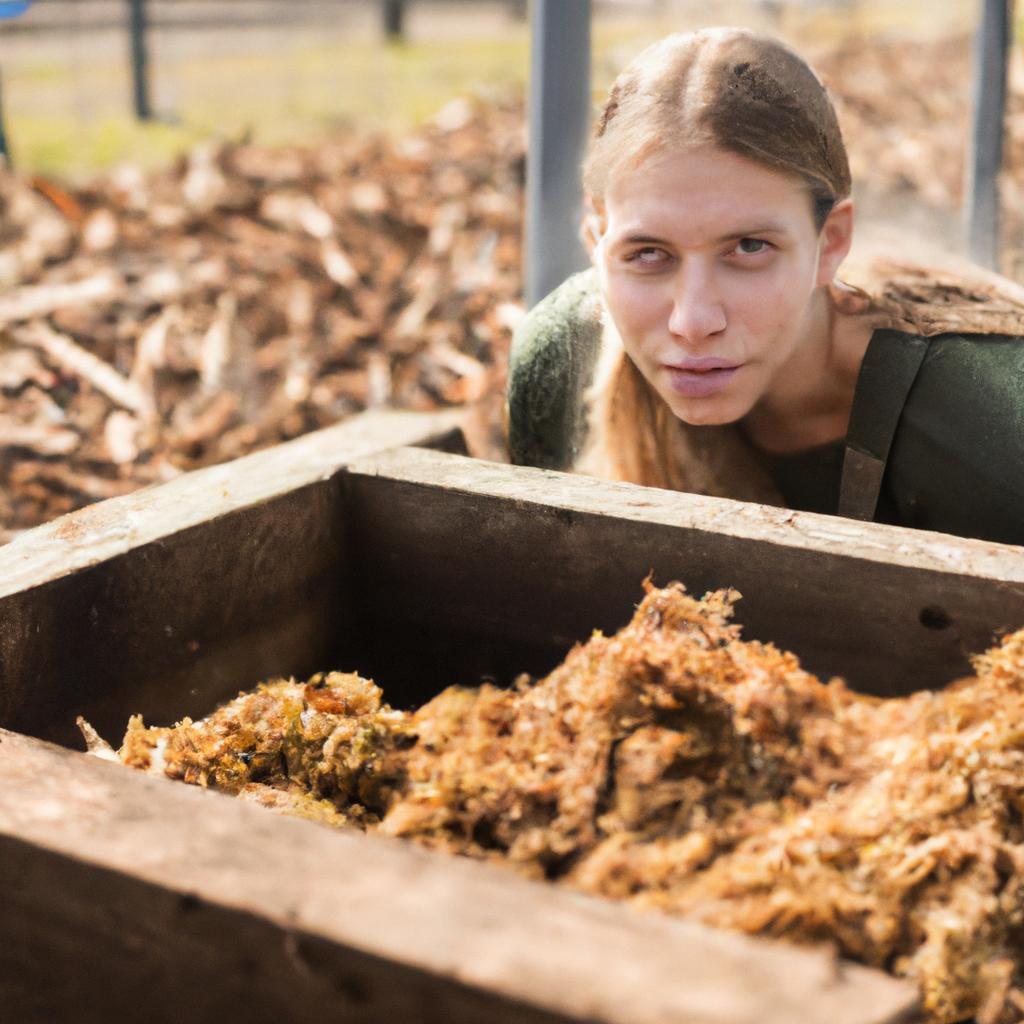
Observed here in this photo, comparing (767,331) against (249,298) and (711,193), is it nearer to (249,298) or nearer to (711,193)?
(711,193)

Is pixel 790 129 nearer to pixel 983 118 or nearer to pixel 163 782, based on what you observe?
pixel 163 782

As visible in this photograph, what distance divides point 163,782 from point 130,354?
13.5 feet

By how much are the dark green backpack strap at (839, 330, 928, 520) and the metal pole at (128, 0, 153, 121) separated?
685 centimetres

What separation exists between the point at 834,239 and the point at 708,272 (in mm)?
355

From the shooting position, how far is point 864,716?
1.83 metres

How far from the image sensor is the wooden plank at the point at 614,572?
206 cm

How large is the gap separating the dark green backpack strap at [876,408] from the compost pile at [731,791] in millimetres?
756

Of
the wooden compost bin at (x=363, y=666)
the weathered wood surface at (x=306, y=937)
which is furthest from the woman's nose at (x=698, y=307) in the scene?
the weathered wood surface at (x=306, y=937)

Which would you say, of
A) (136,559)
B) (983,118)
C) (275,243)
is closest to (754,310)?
(136,559)

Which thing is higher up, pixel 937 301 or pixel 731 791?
pixel 937 301

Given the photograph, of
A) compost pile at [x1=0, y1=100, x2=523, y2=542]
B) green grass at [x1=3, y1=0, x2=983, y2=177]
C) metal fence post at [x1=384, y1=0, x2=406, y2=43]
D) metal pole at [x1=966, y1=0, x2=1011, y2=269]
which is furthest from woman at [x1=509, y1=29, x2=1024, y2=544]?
metal fence post at [x1=384, y1=0, x2=406, y2=43]

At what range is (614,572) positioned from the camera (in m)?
2.27

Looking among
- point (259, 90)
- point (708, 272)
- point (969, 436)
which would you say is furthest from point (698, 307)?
point (259, 90)

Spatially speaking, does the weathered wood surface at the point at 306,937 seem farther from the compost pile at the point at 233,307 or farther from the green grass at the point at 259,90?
the green grass at the point at 259,90
